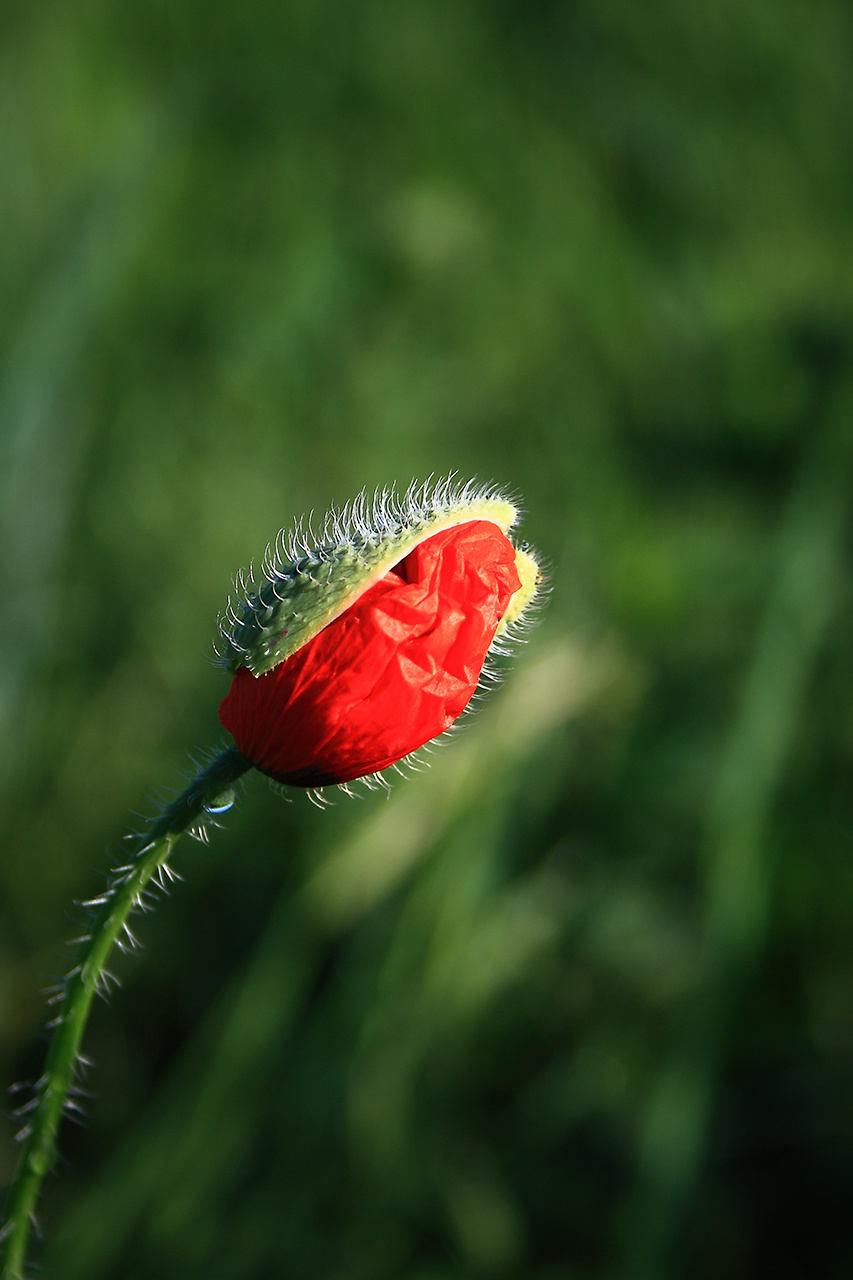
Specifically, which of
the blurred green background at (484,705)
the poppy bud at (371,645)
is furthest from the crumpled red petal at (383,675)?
the blurred green background at (484,705)

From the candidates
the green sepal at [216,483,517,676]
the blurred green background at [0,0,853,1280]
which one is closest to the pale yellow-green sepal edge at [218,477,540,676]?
the green sepal at [216,483,517,676]

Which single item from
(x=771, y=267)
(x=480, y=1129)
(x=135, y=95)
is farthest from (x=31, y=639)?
(x=771, y=267)

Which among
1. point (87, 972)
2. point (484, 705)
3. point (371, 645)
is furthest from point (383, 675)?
point (484, 705)

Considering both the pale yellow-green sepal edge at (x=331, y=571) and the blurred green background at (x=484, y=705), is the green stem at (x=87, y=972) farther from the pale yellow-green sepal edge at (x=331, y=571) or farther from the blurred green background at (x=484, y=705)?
the blurred green background at (x=484, y=705)

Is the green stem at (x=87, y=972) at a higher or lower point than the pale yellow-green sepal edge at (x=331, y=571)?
lower

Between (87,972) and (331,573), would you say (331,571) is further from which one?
(87,972)

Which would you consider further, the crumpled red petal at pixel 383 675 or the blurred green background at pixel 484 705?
the blurred green background at pixel 484 705

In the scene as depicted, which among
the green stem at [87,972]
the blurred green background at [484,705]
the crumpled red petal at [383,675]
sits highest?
the blurred green background at [484,705]
